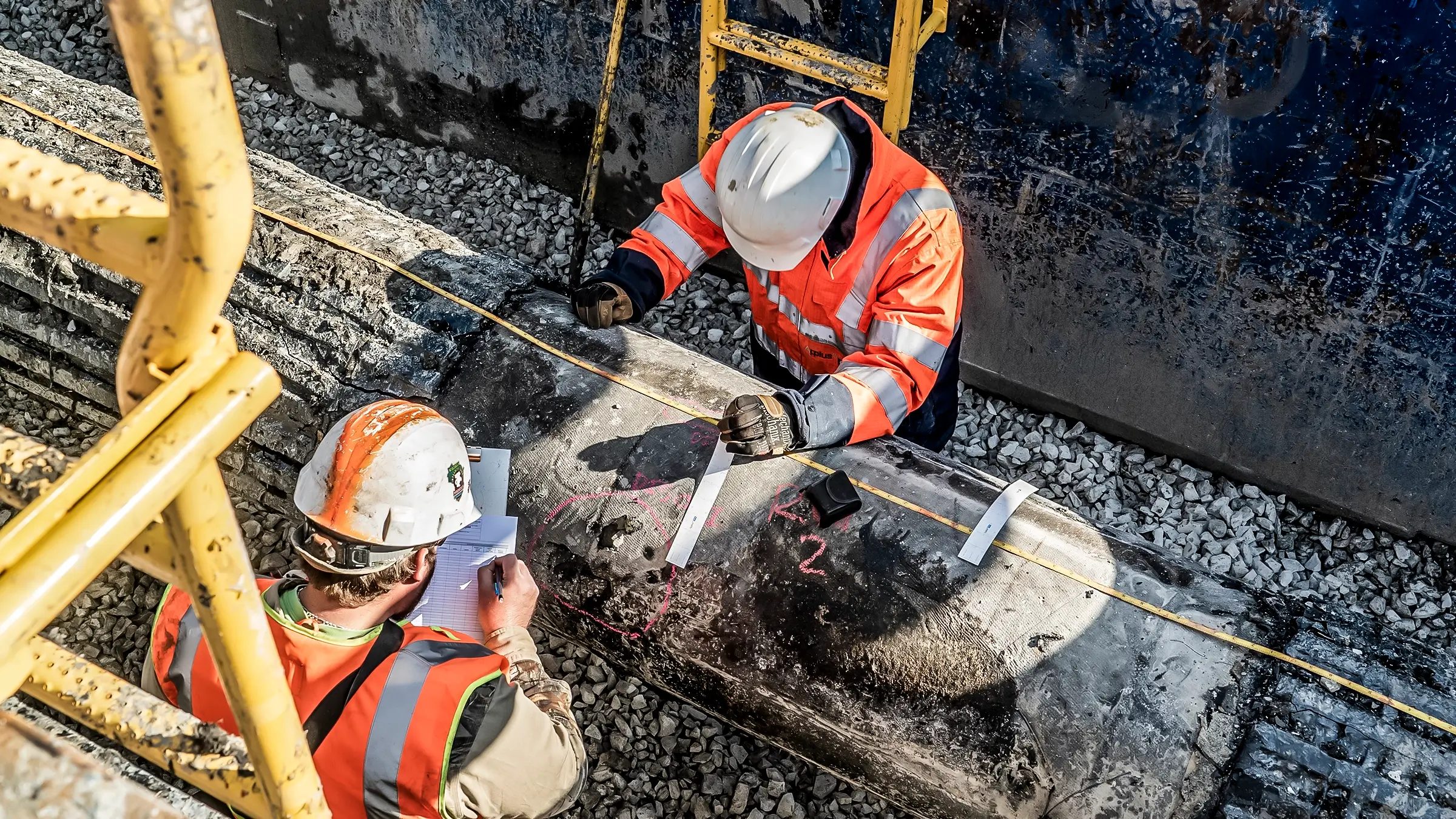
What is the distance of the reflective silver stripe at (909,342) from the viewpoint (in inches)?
134

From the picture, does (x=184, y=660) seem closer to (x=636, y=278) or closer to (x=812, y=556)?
(x=812, y=556)

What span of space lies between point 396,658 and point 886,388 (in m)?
1.70

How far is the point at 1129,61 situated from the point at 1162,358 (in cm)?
125

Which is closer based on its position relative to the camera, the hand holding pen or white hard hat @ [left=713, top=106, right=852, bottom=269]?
the hand holding pen

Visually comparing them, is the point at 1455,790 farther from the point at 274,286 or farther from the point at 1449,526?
the point at 274,286

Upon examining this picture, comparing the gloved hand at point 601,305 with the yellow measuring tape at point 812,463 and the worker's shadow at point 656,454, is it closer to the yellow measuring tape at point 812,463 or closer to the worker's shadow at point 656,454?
the yellow measuring tape at point 812,463

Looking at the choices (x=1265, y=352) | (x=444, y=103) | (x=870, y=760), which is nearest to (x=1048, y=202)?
(x=1265, y=352)

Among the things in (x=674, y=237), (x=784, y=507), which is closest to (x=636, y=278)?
(x=674, y=237)

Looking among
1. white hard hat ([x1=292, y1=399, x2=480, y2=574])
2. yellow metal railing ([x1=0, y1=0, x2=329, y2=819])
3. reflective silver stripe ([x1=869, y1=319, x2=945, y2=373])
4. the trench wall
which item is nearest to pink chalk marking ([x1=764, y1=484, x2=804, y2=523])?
the trench wall

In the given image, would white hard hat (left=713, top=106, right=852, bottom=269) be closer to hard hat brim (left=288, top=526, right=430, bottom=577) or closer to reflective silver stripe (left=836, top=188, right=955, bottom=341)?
reflective silver stripe (left=836, top=188, right=955, bottom=341)

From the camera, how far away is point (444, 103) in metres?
5.86

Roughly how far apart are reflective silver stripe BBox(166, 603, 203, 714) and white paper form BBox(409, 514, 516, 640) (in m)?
0.59

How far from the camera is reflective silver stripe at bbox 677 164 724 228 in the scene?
3904 mm

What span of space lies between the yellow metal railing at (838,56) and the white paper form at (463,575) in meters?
2.11
